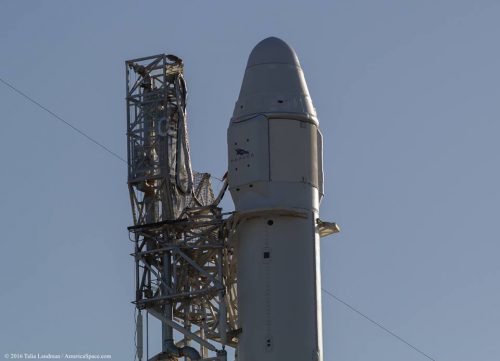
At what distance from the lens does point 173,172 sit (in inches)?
3401

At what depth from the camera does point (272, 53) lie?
8506cm

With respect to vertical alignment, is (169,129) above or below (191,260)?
above

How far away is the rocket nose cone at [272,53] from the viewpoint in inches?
3344

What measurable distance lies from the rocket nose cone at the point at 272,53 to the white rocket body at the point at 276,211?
9 cm

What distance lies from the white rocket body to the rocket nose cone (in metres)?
0.09

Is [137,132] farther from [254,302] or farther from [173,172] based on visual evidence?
[254,302]

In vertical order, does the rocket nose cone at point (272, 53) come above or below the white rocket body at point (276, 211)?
above

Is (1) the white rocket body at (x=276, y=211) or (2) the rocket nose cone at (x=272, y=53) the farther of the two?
(2) the rocket nose cone at (x=272, y=53)

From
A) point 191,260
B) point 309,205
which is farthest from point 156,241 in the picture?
point 309,205

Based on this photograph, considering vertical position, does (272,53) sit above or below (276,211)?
above

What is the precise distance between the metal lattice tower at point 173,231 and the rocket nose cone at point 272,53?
13.7 feet

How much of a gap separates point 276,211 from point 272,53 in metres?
7.62

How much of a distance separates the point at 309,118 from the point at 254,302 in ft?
27.7

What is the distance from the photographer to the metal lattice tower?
275ft
